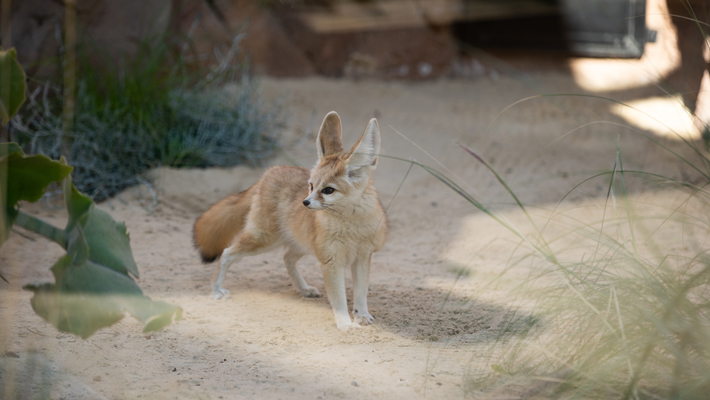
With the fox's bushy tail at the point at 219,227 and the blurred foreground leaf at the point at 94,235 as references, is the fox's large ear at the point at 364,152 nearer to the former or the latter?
the fox's bushy tail at the point at 219,227

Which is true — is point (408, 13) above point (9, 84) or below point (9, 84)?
above

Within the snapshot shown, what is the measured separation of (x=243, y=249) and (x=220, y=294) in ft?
0.95

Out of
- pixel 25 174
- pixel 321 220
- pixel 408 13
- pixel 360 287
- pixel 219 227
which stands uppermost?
pixel 408 13

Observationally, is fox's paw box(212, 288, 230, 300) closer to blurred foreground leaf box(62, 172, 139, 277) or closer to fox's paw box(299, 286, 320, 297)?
fox's paw box(299, 286, 320, 297)

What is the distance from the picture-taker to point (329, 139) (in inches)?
134

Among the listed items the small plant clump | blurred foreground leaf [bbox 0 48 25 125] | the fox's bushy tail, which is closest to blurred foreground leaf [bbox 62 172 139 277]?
blurred foreground leaf [bbox 0 48 25 125]

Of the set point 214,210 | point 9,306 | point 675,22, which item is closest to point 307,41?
point 675,22

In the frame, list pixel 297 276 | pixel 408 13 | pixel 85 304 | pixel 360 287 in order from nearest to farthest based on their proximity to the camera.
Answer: pixel 85 304
pixel 360 287
pixel 297 276
pixel 408 13

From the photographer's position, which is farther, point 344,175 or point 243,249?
point 243,249

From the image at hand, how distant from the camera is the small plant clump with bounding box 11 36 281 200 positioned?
5176 millimetres

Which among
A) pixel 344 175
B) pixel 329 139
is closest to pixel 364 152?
pixel 344 175

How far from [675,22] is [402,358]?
18.7 feet

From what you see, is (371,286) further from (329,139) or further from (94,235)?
(94,235)

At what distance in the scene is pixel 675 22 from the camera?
21.2ft
